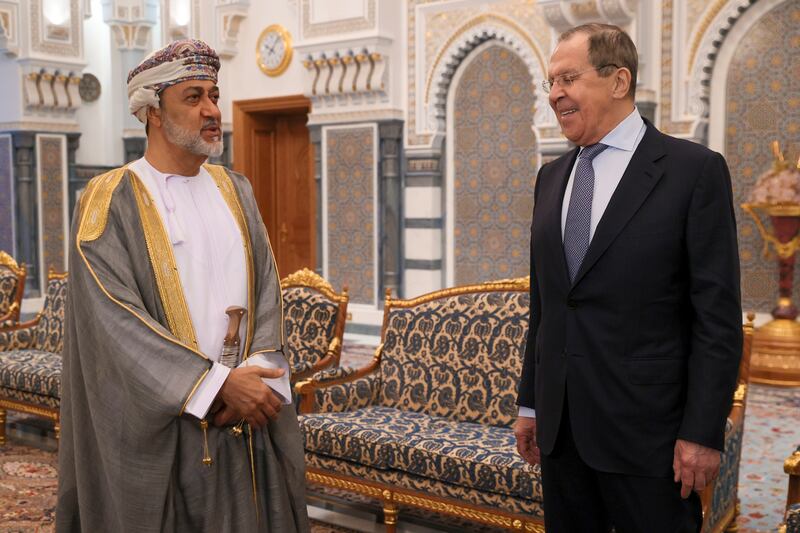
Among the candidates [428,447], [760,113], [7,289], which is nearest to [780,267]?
[760,113]

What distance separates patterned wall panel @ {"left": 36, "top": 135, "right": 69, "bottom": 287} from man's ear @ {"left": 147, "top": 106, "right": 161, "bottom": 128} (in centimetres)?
737

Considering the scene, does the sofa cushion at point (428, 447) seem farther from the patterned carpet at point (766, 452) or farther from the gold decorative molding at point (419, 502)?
the patterned carpet at point (766, 452)

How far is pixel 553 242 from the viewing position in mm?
1784

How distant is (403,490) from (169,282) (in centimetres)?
152

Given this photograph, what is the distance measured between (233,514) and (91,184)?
0.77m

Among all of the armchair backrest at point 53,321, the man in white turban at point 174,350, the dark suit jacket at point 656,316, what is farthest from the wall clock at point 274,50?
the dark suit jacket at point 656,316

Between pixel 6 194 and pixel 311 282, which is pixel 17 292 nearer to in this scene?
pixel 311 282

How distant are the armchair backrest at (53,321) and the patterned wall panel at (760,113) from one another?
4.28 m

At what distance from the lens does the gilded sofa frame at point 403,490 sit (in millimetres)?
2857

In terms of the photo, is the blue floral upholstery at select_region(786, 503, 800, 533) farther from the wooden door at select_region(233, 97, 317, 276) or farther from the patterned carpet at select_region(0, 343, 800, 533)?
the wooden door at select_region(233, 97, 317, 276)

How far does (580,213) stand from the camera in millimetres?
1751

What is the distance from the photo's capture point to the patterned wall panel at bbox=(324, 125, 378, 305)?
761cm

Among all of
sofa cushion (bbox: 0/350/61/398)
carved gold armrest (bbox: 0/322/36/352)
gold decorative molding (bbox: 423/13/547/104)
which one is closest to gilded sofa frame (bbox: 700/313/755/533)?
sofa cushion (bbox: 0/350/61/398)

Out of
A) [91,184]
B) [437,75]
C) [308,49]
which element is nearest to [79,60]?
[308,49]
